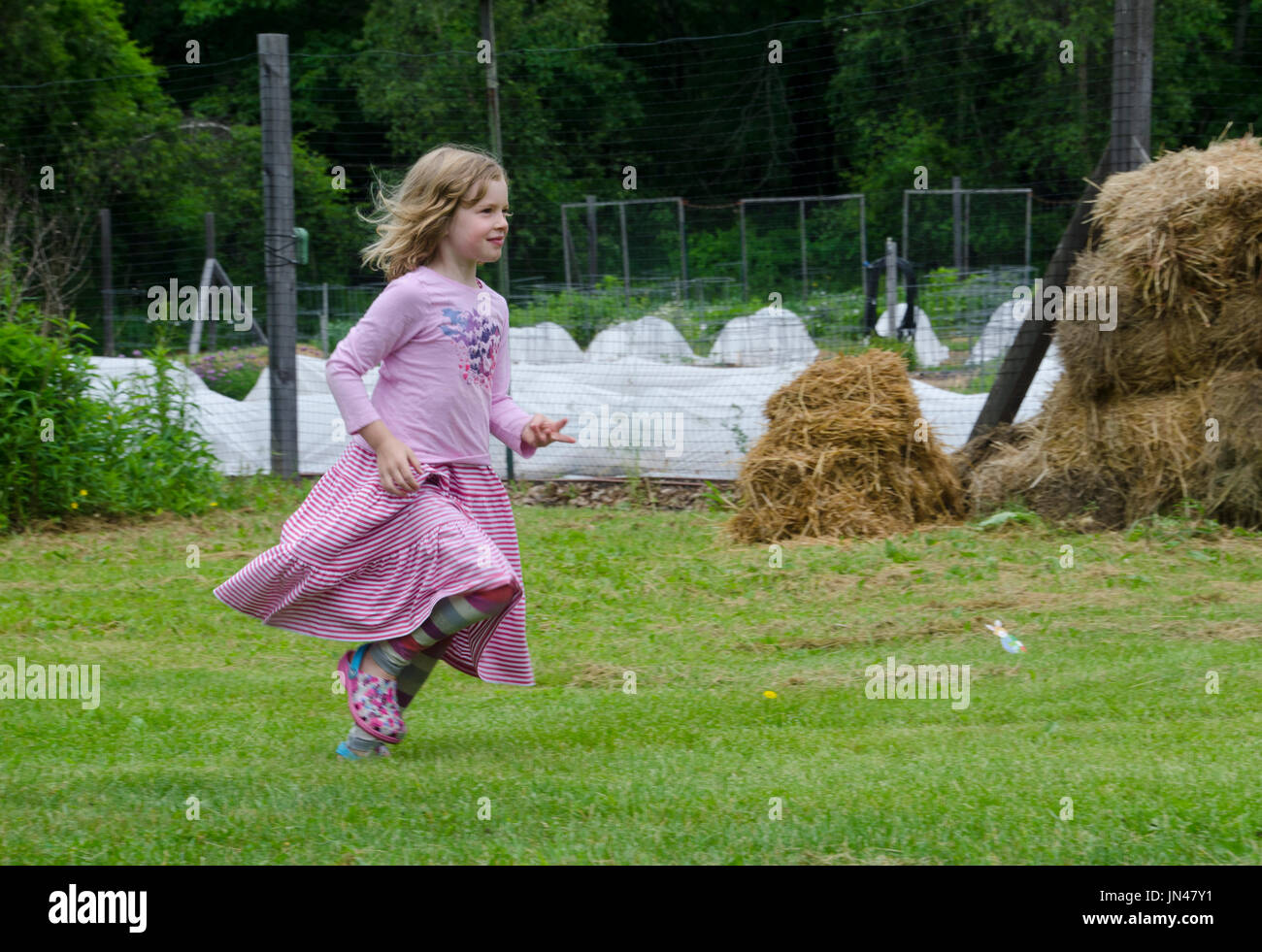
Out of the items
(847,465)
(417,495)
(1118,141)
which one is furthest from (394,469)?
(1118,141)

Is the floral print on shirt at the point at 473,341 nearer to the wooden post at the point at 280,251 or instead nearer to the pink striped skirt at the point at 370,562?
the pink striped skirt at the point at 370,562

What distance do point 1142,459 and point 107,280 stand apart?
371 inches

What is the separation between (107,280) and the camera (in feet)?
42.8

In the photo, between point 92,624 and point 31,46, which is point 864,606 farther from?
point 31,46

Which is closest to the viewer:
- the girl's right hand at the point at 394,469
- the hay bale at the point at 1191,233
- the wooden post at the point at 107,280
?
the girl's right hand at the point at 394,469

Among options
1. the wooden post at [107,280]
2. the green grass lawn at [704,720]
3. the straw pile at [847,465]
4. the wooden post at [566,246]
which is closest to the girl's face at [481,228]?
the green grass lawn at [704,720]

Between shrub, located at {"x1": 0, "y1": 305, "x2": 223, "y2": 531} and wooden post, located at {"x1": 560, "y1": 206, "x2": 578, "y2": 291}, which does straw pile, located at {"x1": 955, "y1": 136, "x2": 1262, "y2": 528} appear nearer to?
shrub, located at {"x1": 0, "y1": 305, "x2": 223, "y2": 531}

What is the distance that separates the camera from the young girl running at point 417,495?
4012 millimetres

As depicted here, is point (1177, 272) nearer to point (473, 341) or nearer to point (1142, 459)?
point (1142, 459)

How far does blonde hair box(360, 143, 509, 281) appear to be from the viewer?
420 centimetres

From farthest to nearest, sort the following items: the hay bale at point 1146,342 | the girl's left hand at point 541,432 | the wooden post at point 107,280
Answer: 1. the wooden post at point 107,280
2. the hay bale at point 1146,342
3. the girl's left hand at point 541,432

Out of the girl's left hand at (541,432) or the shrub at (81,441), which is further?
the shrub at (81,441)

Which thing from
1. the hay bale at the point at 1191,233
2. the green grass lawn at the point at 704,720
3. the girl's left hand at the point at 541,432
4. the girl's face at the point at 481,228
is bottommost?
the green grass lawn at the point at 704,720

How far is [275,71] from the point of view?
35.8 feet
